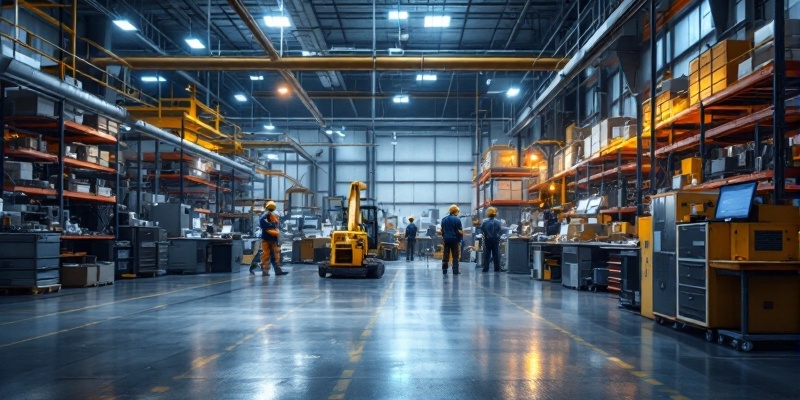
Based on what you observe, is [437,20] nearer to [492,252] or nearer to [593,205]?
[492,252]

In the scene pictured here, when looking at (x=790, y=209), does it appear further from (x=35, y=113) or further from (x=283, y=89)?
(x=283, y=89)

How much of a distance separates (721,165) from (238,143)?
22231 millimetres

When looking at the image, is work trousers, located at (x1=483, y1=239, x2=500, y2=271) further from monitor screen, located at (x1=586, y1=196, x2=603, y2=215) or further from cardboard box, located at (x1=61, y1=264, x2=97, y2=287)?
cardboard box, located at (x1=61, y1=264, x2=97, y2=287)

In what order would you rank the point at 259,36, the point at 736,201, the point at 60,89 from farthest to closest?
the point at 259,36
the point at 60,89
the point at 736,201

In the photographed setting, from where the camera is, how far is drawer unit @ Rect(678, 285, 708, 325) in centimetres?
766

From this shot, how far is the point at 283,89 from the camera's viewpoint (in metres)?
25.5

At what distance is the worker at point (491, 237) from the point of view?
21312 millimetres

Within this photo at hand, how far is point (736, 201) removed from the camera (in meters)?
7.57

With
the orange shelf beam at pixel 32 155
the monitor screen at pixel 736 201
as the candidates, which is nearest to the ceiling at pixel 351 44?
the orange shelf beam at pixel 32 155

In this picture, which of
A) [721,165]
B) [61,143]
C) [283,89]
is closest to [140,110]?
[283,89]

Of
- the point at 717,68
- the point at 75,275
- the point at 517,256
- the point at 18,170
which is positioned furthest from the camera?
the point at 517,256

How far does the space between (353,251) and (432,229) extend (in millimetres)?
17576

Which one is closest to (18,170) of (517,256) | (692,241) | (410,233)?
(692,241)

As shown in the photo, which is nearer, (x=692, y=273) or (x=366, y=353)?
(x=366, y=353)
